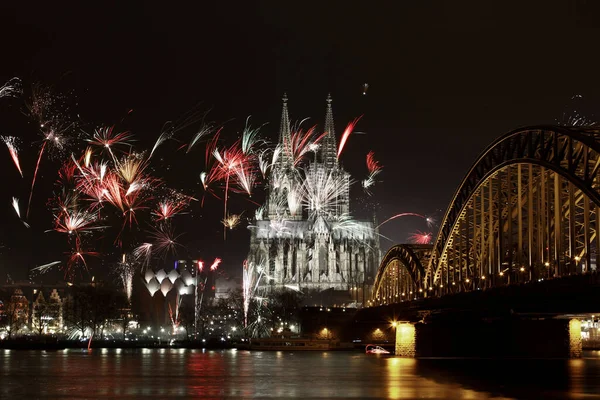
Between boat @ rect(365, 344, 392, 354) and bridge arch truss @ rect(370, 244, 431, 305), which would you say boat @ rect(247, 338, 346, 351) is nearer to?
bridge arch truss @ rect(370, 244, 431, 305)

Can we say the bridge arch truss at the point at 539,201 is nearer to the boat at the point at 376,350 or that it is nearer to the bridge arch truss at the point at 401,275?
the bridge arch truss at the point at 401,275

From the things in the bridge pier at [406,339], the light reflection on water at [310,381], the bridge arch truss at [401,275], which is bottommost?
the light reflection on water at [310,381]

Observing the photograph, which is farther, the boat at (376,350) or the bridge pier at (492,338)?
the boat at (376,350)

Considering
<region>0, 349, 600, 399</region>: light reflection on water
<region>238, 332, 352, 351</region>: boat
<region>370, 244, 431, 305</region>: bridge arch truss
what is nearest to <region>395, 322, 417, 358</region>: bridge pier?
<region>370, 244, 431, 305</region>: bridge arch truss

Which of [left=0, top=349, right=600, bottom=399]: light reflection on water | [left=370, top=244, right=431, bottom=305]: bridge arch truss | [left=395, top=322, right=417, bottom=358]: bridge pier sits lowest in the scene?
[left=0, top=349, right=600, bottom=399]: light reflection on water

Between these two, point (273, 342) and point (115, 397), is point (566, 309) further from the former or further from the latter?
point (273, 342)

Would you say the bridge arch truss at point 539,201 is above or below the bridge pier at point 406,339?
above

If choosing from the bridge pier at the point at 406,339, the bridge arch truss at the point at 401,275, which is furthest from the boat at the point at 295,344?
the bridge pier at the point at 406,339
